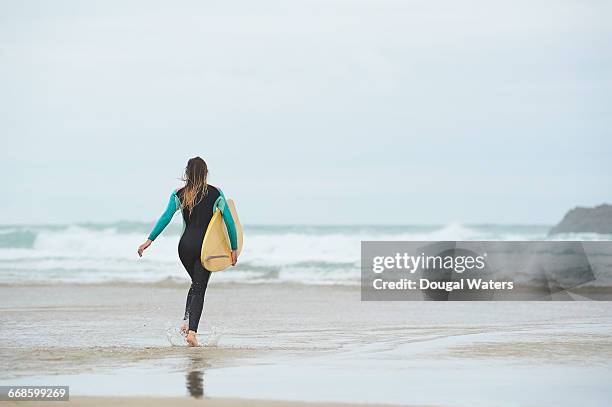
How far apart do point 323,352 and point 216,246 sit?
147 centimetres

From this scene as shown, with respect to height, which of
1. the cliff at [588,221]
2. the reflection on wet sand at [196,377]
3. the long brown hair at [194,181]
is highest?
the cliff at [588,221]

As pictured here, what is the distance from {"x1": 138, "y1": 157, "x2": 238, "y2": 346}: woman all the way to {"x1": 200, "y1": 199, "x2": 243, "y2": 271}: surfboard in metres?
0.06

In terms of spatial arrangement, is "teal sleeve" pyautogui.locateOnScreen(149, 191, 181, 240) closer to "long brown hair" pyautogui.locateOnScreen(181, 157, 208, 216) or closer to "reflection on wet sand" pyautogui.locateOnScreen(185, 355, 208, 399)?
"long brown hair" pyautogui.locateOnScreen(181, 157, 208, 216)

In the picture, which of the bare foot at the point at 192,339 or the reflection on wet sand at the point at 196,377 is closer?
the reflection on wet sand at the point at 196,377

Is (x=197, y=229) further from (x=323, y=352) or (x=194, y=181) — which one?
(x=323, y=352)

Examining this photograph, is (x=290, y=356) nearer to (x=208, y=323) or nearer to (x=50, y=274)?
(x=208, y=323)

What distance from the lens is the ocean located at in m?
24.1

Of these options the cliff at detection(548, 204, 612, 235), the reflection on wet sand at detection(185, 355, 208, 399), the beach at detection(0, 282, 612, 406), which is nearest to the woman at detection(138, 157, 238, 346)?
the beach at detection(0, 282, 612, 406)

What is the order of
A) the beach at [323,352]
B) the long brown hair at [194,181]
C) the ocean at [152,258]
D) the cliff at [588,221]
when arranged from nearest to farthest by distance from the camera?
the beach at [323,352] < the long brown hair at [194,181] < the ocean at [152,258] < the cliff at [588,221]

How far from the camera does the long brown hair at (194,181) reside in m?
9.78

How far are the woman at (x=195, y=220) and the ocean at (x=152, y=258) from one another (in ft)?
40.0

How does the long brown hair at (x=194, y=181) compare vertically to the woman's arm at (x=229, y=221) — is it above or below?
above

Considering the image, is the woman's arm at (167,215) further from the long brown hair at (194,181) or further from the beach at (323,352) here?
the beach at (323,352)

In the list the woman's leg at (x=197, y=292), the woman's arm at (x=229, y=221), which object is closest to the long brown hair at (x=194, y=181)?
the woman's arm at (x=229, y=221)
